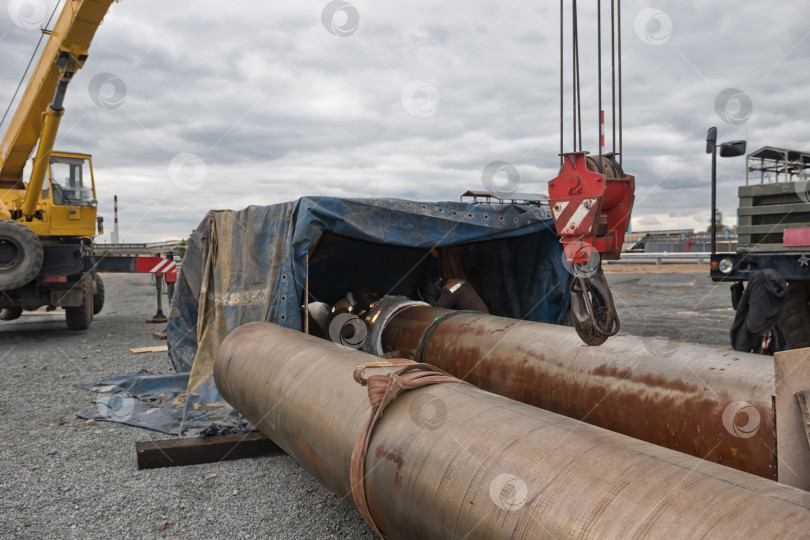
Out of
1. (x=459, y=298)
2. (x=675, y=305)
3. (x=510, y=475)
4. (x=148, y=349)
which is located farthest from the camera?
(x=675, y=305)

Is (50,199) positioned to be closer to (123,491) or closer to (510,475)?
(123,491)

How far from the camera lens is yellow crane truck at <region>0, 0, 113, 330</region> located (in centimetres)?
775

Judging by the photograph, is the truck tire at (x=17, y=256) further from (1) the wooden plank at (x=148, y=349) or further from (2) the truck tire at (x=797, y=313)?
(2) the truck tire at (x=797, y=313)

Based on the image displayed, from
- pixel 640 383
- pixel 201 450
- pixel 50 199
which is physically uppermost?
pixel 50 199

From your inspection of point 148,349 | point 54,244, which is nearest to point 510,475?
point 148,349

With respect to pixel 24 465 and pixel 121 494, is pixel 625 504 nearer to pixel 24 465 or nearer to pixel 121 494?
pixel 121 494

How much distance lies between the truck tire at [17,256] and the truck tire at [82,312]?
1.33m

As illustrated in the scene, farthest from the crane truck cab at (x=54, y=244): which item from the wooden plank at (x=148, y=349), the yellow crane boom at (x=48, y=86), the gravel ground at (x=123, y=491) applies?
the gravel ground at (x=123, y=491)

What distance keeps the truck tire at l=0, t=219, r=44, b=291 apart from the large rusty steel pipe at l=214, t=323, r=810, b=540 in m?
6.86

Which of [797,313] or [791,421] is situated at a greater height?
[791,421]

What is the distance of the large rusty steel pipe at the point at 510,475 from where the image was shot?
4.55 ft

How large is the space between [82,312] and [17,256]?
1.78 metres

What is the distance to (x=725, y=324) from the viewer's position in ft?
31.3

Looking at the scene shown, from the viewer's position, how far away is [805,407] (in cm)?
153
